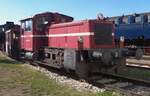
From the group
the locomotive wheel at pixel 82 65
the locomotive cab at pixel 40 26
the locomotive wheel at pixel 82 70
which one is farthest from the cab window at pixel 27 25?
the locomotive wheel at pixel 82 70

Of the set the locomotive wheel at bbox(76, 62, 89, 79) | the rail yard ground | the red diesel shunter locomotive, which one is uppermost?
the red diesel shunter locomotive

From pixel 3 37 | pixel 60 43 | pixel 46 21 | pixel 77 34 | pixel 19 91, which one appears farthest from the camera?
pixel 3 37

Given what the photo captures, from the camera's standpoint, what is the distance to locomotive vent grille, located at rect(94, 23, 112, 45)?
1460 centimetres

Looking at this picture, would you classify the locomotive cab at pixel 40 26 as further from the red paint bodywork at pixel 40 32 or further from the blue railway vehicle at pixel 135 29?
the blue railway vehicle at pixel 135 29

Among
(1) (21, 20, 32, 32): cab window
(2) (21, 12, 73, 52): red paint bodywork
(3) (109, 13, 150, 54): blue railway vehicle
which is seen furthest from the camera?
(3) (109, 13, 150, 54): blue railway vehicle

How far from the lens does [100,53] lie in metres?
13.8

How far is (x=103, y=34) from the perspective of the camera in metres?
14.8

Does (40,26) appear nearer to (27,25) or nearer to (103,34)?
(27,25)

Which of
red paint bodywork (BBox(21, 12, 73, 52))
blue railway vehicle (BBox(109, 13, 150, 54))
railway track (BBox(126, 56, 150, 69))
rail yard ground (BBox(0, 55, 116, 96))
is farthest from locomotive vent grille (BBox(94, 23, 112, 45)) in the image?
blue railway vehicle (BBox(109, 13, 150, 54))

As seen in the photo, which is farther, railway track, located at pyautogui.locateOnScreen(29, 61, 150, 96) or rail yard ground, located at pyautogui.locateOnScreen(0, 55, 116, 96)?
railway track, located at pyautogui.locateOnScreen(29, 61, 150, 96)

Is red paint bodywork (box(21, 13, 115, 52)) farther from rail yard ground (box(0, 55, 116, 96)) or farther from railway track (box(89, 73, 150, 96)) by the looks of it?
rail yard ground (box(0, 55, 116, 96))

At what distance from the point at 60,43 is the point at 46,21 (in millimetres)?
2505

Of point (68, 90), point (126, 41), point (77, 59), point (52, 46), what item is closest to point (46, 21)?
point (52, 46)

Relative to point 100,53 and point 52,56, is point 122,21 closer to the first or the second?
point 52,56
